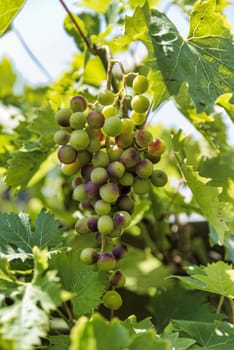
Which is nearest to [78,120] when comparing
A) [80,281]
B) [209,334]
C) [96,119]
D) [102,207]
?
→ [96,119]

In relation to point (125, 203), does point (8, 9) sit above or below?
above

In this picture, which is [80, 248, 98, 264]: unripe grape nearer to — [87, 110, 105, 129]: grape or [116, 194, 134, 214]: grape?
[116, 194, 134, 214]: grape

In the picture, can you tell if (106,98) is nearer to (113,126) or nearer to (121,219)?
(113,126)

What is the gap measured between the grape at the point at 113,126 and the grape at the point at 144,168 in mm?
59

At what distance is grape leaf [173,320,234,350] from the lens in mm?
810

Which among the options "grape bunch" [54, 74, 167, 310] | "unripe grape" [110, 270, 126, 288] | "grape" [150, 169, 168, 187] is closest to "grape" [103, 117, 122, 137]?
"grape bunch" [54, 74, 167, 310]

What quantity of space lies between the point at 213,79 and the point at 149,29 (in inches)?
4.9

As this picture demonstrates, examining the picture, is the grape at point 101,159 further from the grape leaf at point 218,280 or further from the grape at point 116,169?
the grape leaf at point 218,280

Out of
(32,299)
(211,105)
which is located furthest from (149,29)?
(32,299)

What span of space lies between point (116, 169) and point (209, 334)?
0.27 m

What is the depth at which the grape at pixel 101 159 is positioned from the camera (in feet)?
2.87

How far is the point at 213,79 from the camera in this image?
0.92m

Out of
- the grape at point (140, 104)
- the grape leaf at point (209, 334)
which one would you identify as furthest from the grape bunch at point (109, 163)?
the grape leaf at point (209, 334)

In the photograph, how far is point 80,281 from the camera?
0.82m
